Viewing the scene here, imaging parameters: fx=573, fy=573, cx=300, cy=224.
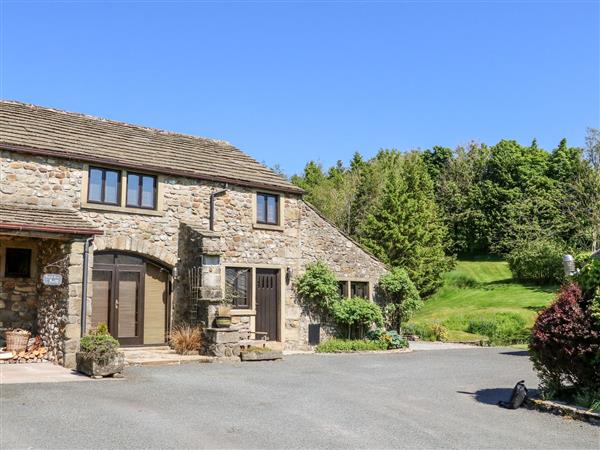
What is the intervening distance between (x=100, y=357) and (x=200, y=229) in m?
6.00

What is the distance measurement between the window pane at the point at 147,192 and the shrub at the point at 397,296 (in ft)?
30.7

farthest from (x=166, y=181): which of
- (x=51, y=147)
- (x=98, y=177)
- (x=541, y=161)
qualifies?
(x=541, y=161)

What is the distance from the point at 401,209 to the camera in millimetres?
35312

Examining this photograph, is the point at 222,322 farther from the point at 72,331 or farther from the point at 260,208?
the point at 260,208

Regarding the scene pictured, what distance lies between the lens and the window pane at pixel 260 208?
1989 centimetres

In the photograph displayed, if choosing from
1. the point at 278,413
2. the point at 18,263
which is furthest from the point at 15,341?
the point at 278,413

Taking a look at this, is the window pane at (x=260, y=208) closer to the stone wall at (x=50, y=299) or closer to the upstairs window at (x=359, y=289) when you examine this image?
the upstairs window at (x=359, y=289)

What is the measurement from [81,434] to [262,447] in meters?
2.34

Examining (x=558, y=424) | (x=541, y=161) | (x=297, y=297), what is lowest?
(x=558, y=424)

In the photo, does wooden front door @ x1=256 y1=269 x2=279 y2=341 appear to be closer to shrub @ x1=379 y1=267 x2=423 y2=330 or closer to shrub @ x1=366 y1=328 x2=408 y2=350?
shrub @ x1=366 y1=328 x2=408 y2=350

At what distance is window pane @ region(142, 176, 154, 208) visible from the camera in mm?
17344

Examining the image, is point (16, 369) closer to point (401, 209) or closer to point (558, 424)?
point (558, 424)

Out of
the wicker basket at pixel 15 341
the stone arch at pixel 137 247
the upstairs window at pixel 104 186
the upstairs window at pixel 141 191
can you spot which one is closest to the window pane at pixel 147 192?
the upstairs window at pixel 141 191

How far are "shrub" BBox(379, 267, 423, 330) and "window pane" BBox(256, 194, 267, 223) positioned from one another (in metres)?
5.40
